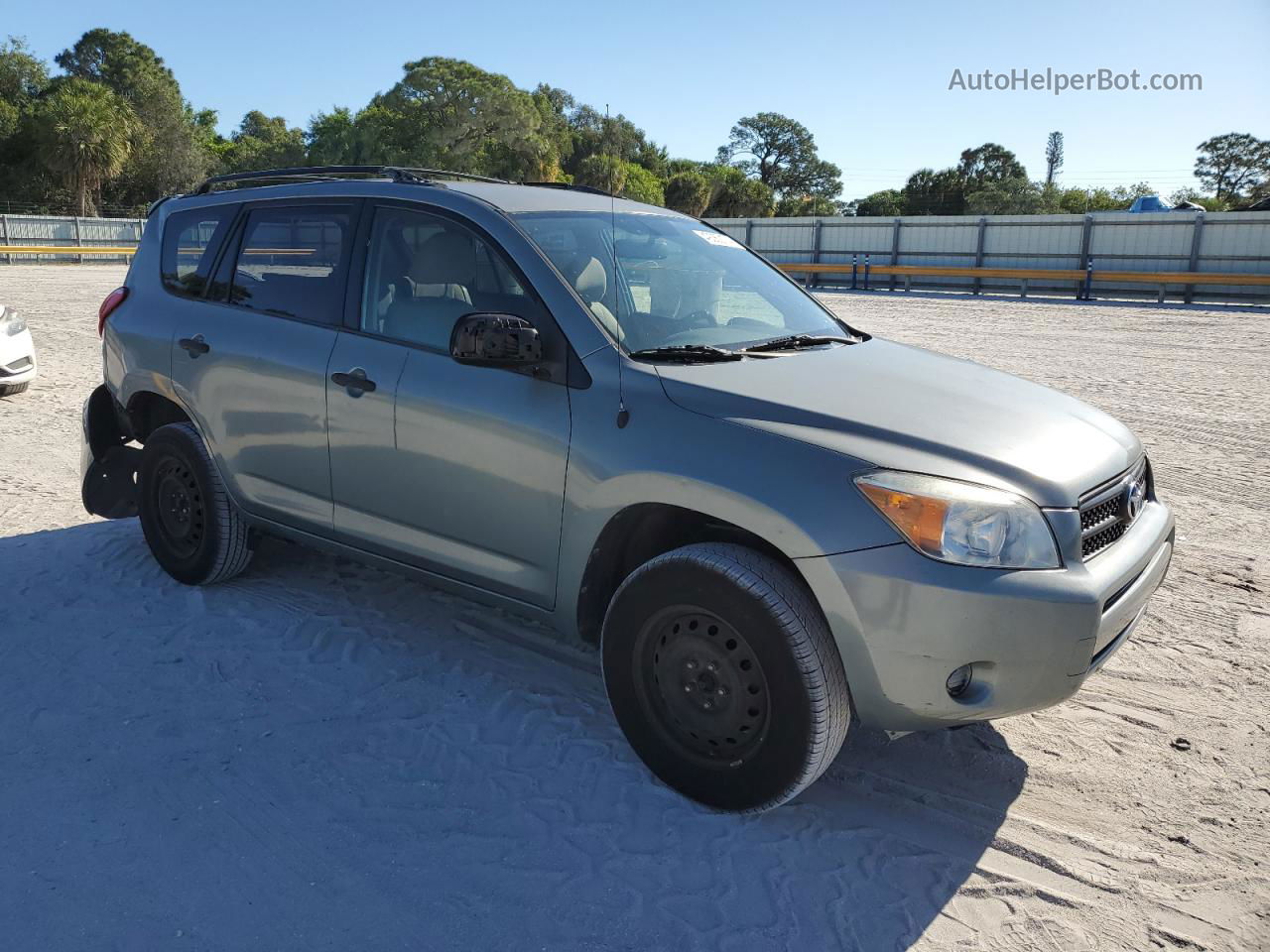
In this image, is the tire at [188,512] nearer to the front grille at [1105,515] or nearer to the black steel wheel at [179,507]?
the black steel wheel at [179,507]

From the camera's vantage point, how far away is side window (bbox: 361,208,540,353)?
12.2ft

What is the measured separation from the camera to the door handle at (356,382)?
12.9 ft

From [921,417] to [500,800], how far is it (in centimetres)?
181

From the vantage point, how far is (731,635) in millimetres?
3055

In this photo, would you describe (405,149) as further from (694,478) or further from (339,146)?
(694,478)

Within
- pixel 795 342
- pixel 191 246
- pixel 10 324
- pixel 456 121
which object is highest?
pixel 456 121

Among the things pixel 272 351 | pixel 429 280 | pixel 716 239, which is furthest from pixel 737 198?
pixel 429 280

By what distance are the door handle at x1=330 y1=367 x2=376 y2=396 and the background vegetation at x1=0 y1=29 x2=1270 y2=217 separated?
134 ft

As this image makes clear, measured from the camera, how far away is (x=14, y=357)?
373 inches

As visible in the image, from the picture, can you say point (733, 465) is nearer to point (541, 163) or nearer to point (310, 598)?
point (310, 598)

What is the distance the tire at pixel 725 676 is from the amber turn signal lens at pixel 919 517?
0.37 meters

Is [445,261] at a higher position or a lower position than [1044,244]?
lower

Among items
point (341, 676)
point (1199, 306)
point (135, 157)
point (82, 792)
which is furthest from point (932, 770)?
point (135, 157)

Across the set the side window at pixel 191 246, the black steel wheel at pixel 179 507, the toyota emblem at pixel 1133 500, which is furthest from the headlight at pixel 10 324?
the toyota emblem at pixel 1133 500
